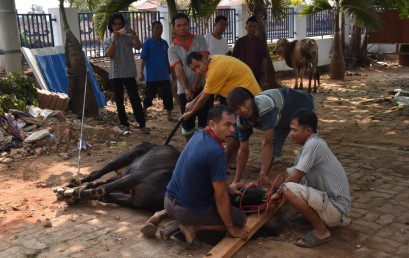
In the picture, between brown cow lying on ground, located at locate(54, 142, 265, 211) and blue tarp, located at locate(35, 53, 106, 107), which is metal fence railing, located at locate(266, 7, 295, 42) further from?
brown cow lying on ground, located at locate(54, 142, 265, 211)

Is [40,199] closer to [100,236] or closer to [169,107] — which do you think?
[100,236]

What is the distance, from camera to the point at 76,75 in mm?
9297

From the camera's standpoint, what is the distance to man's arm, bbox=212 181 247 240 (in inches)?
149

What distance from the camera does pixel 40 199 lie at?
17.8ft

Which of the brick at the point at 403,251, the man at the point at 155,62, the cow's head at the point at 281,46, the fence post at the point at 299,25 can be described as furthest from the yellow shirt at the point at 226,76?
the fence post at the point at 299,25

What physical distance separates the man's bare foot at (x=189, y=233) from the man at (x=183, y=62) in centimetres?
241

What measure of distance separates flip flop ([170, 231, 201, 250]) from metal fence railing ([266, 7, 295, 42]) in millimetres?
14165

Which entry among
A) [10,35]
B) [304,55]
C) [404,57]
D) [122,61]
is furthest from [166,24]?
[404,57]

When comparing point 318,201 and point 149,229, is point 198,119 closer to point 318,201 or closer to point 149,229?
point 149,229

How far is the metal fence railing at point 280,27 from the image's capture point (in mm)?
17500

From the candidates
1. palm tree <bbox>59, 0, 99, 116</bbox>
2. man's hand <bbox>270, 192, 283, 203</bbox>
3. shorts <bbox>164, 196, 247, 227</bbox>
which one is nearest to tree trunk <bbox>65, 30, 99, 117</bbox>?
palm tree <bbox>59, 0, 99, 116</bbox>

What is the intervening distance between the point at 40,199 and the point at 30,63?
5525 millimetres

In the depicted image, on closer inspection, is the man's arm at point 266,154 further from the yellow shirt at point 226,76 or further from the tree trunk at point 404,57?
the tree trunk at point 404,57

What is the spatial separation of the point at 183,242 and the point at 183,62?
3.05m
